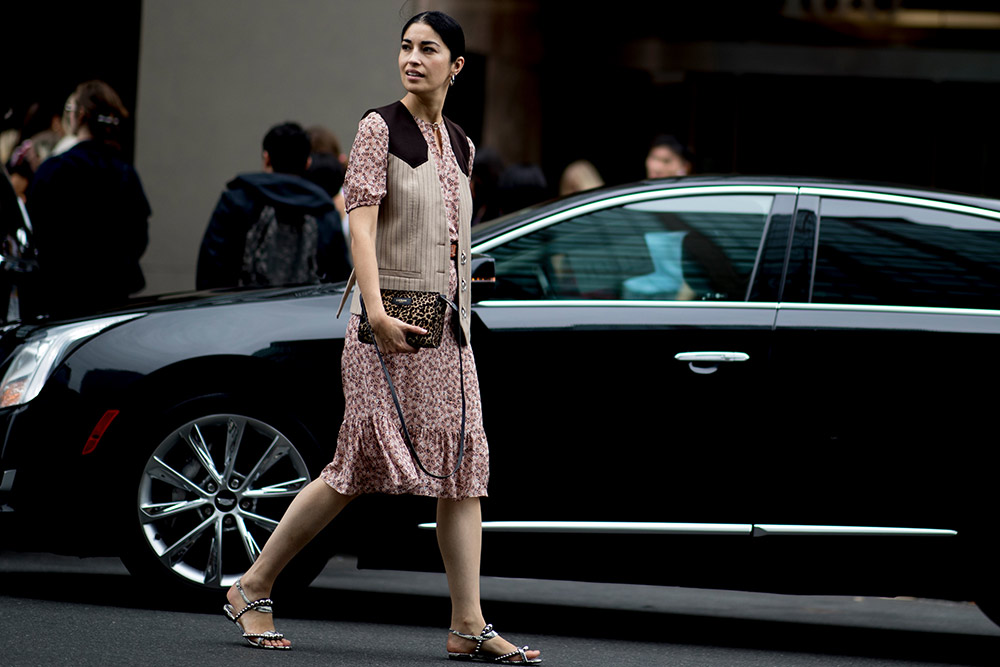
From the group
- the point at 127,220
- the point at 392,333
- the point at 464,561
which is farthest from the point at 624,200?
the point at 127,220

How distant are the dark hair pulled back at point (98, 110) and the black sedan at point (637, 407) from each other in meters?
2.26

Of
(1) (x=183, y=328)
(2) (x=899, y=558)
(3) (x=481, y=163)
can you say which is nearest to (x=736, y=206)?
(2) (x=899, y=558)

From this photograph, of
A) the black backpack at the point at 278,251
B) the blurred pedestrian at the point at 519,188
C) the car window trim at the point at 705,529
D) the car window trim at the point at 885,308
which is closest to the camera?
the car window trim at the point at 705,529

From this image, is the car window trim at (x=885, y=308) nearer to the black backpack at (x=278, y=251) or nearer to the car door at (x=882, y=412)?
the car door at (x=882, y=412)

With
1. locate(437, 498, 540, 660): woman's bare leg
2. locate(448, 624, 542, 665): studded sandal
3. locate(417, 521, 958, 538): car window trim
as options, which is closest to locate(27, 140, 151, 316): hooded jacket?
locate(417, 521, 958, 538): car window trim

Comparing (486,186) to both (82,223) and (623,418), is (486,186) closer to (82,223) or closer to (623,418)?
(82,223)

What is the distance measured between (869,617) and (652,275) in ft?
7.22

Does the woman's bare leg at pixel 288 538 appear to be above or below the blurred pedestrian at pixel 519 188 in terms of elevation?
below

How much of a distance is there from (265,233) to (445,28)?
294 centimetres

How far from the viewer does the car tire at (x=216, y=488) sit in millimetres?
A: 5703

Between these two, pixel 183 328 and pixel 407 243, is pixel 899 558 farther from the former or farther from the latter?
pixel 183 328

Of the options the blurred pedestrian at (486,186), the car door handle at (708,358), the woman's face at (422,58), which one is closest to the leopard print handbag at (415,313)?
the woman's face at (422,58)

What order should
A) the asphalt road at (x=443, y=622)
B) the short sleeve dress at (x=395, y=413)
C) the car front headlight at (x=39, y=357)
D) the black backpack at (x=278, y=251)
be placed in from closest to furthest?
the short sleeve dress at (x=395, y=413) < the asphalt road at (x=443, y=622) < the car front headlight at (x=39, y=357) < the black backpack at (x=278, y=251)

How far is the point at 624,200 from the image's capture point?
5.90m
